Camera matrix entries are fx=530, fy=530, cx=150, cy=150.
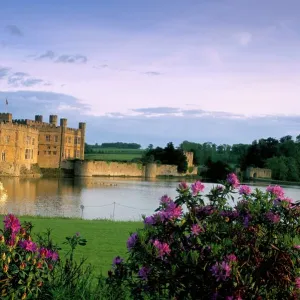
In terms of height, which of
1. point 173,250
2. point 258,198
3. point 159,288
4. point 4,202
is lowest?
point 4,202

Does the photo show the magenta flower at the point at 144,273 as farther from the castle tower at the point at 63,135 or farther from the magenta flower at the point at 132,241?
the castle tower at the point at 63,135

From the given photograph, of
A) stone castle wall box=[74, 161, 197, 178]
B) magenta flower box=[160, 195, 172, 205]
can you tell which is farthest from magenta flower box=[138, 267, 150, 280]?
stone castle wall box=[74, 161, 197, 178]

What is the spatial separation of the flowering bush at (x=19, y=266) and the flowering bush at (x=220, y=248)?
714 millimetres

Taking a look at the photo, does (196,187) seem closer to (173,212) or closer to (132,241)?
(173,212)

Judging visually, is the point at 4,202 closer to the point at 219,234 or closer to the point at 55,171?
the point at 219,234

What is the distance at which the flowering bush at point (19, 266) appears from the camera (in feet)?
12.3

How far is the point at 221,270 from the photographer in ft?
10.2

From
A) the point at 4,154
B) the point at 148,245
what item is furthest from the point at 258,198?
the point at 4,154

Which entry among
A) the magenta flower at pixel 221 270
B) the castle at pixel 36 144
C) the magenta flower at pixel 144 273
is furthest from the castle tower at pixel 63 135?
the magenta flower at pixel 221 270

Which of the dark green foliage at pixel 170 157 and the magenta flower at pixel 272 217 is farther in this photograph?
the dark green foliage at pixel 170 157

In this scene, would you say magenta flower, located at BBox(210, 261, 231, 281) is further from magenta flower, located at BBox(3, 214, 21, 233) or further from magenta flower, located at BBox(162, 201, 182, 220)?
magenta flower, located at BBox(3, 214, 21, 233)

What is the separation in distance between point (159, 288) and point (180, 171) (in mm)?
75053

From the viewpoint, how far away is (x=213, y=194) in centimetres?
373

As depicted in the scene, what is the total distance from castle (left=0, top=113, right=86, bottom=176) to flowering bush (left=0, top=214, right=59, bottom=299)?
48376 millimetres
